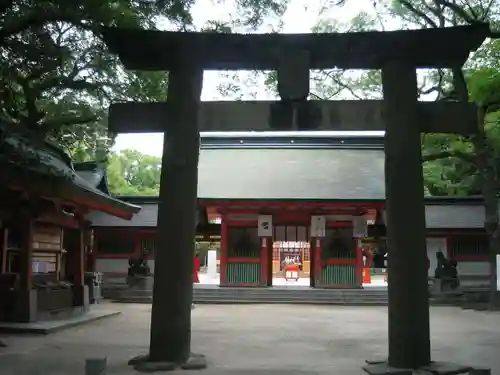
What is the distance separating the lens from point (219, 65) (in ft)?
25.7

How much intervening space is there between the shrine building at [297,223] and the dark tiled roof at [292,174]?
5 cm

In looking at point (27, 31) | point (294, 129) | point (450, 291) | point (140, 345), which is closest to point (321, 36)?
point (294, 129)

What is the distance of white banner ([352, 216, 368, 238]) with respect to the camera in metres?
22.2

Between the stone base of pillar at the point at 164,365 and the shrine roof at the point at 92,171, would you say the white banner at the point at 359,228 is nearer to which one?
the shrine roof at the point at 92,171

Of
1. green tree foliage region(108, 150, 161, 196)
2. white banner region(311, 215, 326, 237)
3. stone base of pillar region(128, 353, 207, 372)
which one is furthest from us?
green tree foliage region(108, 150, 161, 196)

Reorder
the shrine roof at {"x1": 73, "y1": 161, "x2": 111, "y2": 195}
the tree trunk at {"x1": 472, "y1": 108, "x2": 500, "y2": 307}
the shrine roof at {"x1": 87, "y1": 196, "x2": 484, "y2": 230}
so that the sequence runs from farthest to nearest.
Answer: the shrine roof at {"x1": 87, "y1": 196, "x2": 484, "y2": 230}, the shrine roof at {"x1": 73, "y1": 161, "x2": 111, "y2": 195}, the tree trunk at {"x1": 472, "y1": 108, "x2": 500, "y2": 307}

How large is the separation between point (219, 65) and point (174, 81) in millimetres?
702

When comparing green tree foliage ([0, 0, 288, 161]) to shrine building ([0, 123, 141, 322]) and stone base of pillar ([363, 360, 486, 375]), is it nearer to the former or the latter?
shrine building ([0, 123, 141, 322])

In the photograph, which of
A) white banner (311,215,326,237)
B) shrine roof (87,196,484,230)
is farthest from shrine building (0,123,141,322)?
white banner (311,215,326,237)

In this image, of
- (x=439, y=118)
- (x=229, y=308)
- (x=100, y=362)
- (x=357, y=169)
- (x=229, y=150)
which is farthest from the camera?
(x=229, y=150)

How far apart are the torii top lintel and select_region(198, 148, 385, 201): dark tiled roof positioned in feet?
47.9

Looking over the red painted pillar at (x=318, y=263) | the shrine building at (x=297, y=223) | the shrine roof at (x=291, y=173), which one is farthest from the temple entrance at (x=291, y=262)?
the red painted pillar at (x=318, y=263)

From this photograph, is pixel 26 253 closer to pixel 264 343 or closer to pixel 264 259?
pixel 264 343

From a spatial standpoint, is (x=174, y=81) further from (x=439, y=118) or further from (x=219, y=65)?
(x=439, y=118)
